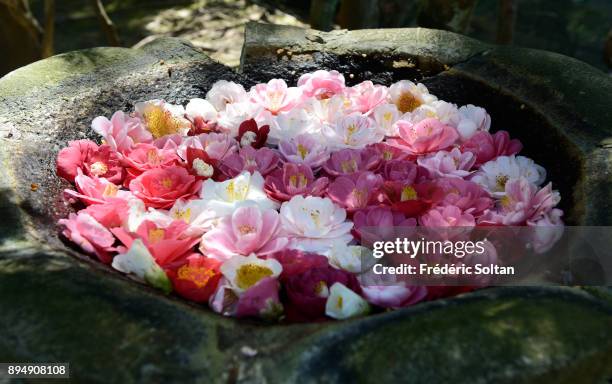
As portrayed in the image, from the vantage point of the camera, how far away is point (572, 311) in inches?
56.9

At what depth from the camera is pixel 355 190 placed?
201 cm

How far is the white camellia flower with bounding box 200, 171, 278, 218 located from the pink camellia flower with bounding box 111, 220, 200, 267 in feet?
0.47

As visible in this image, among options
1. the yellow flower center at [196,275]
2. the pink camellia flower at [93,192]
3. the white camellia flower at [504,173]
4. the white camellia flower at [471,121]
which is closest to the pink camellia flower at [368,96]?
the white camellia flower at [471,121]

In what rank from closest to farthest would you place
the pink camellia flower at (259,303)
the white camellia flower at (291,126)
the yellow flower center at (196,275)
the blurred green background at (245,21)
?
1. the pink camellia flower at (259,303)
2. the yellow flower center at (196,275)
3. the white camellia flower at (291,126)
4. the blurred green background at (245,21)

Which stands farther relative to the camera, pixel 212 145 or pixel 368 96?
pixel 368 96

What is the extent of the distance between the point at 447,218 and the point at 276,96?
2.96ft

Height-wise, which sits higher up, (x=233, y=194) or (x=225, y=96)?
(x=225, y=96)

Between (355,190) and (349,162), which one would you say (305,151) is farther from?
(355,190)

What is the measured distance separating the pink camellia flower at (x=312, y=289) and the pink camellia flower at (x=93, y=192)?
59cm

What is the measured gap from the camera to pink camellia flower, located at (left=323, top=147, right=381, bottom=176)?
2.18 m

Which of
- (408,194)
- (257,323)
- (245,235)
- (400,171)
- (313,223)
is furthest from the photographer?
(400,171)

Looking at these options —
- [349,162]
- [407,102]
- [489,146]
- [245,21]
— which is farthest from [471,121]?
[245,21]

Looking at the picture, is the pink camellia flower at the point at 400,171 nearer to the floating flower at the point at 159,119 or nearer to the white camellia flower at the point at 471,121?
the white camellia flower at the point at 471,121

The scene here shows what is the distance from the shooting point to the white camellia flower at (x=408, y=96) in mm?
2533
